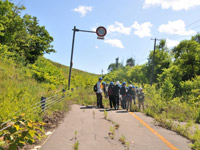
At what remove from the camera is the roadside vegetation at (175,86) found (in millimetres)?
9242

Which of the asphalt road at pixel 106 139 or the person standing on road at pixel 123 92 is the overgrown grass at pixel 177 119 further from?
the person standing on road at pixel 123 92

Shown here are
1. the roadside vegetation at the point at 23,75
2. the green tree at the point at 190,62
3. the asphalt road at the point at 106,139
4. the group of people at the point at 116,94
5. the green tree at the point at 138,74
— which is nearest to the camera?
the asphalt road at the point at 106,139

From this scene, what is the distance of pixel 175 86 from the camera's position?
3603 cm

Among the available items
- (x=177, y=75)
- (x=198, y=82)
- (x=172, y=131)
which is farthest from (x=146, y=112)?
(x=177, y=75)

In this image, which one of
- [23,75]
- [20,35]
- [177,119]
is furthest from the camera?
[20,35]

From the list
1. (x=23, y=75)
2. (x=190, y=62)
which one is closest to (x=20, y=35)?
(x=23, y=75)

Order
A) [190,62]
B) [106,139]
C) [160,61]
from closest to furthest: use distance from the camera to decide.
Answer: [106,139] → [190,62] → [160,61]

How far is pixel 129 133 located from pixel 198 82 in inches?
968

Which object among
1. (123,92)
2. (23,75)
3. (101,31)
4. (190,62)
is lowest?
(123,92)

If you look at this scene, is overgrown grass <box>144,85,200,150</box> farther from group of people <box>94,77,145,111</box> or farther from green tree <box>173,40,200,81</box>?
green tree <box>173,40,200,81</box>

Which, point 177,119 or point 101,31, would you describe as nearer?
point 177,119

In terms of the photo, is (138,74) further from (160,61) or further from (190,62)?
(190,62)

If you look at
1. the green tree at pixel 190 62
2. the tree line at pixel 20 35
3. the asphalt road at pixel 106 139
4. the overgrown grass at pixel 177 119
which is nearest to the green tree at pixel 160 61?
the green tree at pixel 190 62

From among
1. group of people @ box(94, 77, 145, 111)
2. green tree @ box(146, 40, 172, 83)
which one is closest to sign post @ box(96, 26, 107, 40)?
group of people @ box(94, 77, 145, 111)
